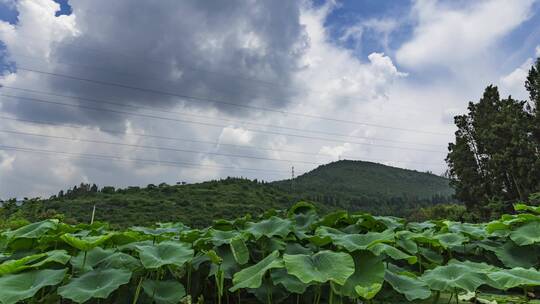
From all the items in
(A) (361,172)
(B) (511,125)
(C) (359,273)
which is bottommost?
(C) (359,273)

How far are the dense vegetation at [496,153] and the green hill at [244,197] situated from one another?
836 centimetres

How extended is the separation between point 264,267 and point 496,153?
1938 centimetres

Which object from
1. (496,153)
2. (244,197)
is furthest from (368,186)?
(496,153)

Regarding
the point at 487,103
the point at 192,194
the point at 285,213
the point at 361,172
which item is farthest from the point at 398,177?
the point at 285,213

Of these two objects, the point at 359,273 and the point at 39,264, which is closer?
the point at 39,264

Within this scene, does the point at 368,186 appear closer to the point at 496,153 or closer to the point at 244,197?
the point at 244,197

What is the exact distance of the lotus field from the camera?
1.71 m

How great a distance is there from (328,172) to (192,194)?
104ft

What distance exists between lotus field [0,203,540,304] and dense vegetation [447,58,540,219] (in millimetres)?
16324

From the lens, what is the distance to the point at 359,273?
184 centimetres

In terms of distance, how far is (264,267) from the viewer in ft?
5.79

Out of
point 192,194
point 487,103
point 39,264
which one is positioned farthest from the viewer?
point 192,194

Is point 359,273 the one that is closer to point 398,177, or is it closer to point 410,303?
point 410,303

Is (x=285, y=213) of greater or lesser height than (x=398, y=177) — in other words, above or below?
below
